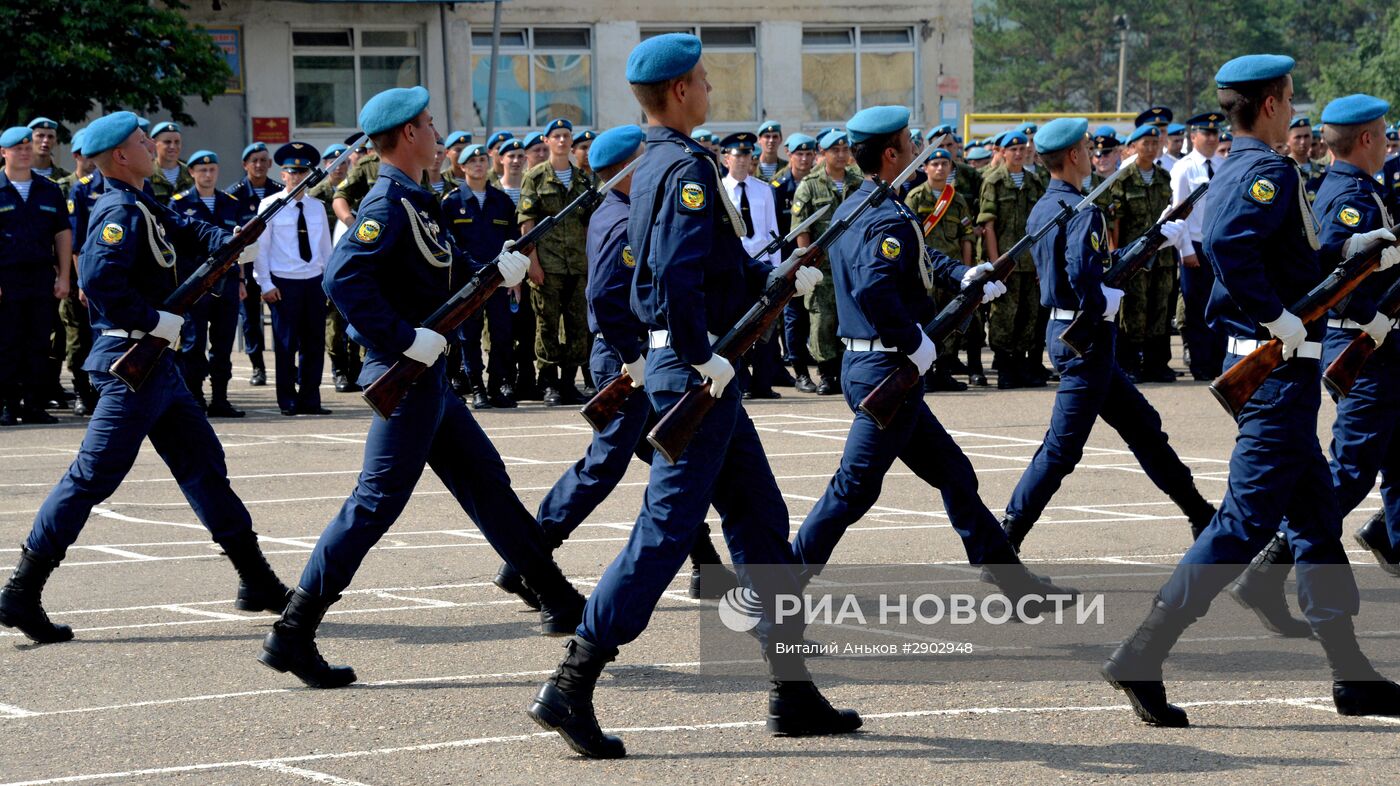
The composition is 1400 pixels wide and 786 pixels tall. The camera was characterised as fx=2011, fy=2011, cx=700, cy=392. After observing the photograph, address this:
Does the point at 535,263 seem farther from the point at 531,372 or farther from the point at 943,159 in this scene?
the point at 943,159

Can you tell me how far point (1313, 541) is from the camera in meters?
6.52

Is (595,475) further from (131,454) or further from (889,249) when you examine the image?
(131,454)

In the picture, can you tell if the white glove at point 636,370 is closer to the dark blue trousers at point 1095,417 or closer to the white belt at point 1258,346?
the dark blue trousers at point 1095,417

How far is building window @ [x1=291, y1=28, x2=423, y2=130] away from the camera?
126ft

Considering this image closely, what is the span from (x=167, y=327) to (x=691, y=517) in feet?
9.65

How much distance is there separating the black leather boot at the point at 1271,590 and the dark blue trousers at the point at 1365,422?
45cm

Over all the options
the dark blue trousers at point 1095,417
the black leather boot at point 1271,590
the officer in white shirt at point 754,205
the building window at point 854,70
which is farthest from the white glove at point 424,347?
the building window at point 854,70

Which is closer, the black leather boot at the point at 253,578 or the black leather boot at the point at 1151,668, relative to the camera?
the black leather boot at the point at 1151,668

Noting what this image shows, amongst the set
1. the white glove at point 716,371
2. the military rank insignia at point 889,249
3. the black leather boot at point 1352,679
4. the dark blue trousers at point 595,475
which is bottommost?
the black leather boot at point 1352,679

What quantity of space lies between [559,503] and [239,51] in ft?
102

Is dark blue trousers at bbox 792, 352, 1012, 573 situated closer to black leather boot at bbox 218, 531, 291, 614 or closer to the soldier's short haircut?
the soldier's short haircut

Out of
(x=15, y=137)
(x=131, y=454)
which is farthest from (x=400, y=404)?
(x=15, y=137)

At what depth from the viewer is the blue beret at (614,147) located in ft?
28.9

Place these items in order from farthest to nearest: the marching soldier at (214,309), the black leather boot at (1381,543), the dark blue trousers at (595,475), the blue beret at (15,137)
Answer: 1. the marching soldier at (214,309)
2. the blue beret at (15,137)
3. the black leather boot at (1381,543)
4. the dark blue trousers at (595,475)
